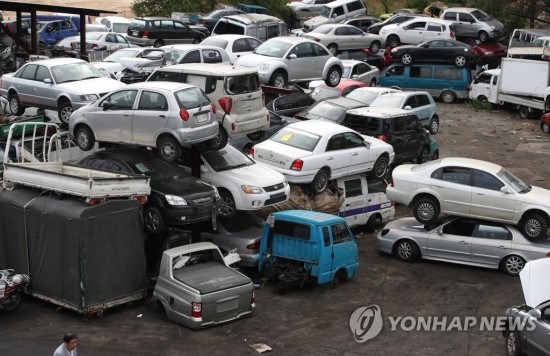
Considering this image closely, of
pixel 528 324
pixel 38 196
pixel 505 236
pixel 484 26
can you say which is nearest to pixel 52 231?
pixel 38 196

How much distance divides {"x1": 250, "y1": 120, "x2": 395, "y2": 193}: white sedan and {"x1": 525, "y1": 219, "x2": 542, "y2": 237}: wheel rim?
14.4 feet

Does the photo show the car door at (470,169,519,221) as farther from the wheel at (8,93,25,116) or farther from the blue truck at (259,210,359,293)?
the wheel at (8,93,25,116)

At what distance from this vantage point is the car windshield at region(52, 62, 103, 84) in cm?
2291

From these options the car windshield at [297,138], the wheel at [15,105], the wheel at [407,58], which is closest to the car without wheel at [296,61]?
the car windshield at [297,138]

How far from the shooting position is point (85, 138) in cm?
1945

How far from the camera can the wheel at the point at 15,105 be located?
23.7m

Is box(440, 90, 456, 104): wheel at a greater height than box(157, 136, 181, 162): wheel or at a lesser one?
lesser

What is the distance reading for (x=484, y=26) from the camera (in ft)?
139

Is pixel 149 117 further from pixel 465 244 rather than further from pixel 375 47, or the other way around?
pixel 375 47

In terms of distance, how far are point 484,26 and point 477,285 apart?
26.7m

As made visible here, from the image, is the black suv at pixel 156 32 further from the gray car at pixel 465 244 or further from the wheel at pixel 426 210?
the wheel at pixel 426 210

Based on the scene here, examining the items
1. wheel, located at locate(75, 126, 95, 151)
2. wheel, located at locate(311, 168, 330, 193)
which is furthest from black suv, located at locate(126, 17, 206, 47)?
wheel, located at locate(311, 168, 330, 193)

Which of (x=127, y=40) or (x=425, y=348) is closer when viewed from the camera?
(x=425, y=348)

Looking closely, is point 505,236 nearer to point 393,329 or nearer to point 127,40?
point 393,329
